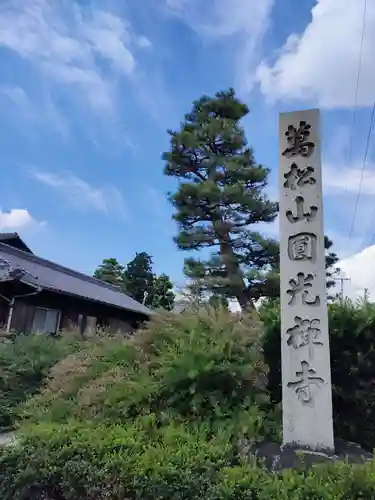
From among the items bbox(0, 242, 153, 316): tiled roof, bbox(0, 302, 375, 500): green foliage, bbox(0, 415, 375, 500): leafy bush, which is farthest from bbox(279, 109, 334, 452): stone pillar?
bbox(0, 242, 153, 316): tiled roof

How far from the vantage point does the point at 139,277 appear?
34625 millimetres

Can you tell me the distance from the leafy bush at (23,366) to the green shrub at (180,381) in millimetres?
1379

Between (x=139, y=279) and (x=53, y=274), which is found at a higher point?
(x=139, y=279)

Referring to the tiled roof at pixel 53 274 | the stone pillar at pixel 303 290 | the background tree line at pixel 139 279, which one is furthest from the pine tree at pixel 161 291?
the stone pillar at pixel 303 290

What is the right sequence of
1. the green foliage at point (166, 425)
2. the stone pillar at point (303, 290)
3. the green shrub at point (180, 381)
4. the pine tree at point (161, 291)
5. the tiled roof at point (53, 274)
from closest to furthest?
the green foliage at point (166, 425) < the stone pillar at point (303, 290) < the green shrub at point (180, 381) < the tiled roof at point (53, 274) < the pine tree at point (161, 291)

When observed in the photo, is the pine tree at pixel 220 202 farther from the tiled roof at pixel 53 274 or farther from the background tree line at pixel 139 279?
the background tree line at pixel 139 279

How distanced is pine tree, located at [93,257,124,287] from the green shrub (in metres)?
28.7

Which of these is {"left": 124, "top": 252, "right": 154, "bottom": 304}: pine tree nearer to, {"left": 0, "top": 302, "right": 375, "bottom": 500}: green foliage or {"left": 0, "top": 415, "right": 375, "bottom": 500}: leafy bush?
{"left": 0, "top": 302, "right": 375, "bottom": 500}: green foliage

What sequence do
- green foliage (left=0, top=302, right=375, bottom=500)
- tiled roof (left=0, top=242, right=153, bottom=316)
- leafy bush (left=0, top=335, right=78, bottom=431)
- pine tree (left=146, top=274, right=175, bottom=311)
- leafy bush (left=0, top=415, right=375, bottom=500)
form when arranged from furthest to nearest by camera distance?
pine tree (left=146, top=274, right=175, bottom=311), tiled roof (left=0, top=242, right=153, bottom=316), leafy bush (left=0, top=335, right=78, bottom=431), green foliage (left=0, top=302, right=375, bottom=500), leafy bush (left=0, top=415, right=375, bottom=500)

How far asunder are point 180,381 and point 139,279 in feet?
97.3

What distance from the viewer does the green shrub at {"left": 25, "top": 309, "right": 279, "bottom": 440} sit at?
4605 millimetres

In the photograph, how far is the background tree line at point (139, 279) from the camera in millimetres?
32562

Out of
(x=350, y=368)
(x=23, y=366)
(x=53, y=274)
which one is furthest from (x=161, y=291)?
(x=350, y=368)

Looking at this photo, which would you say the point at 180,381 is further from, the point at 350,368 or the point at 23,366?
the point at 23,366
